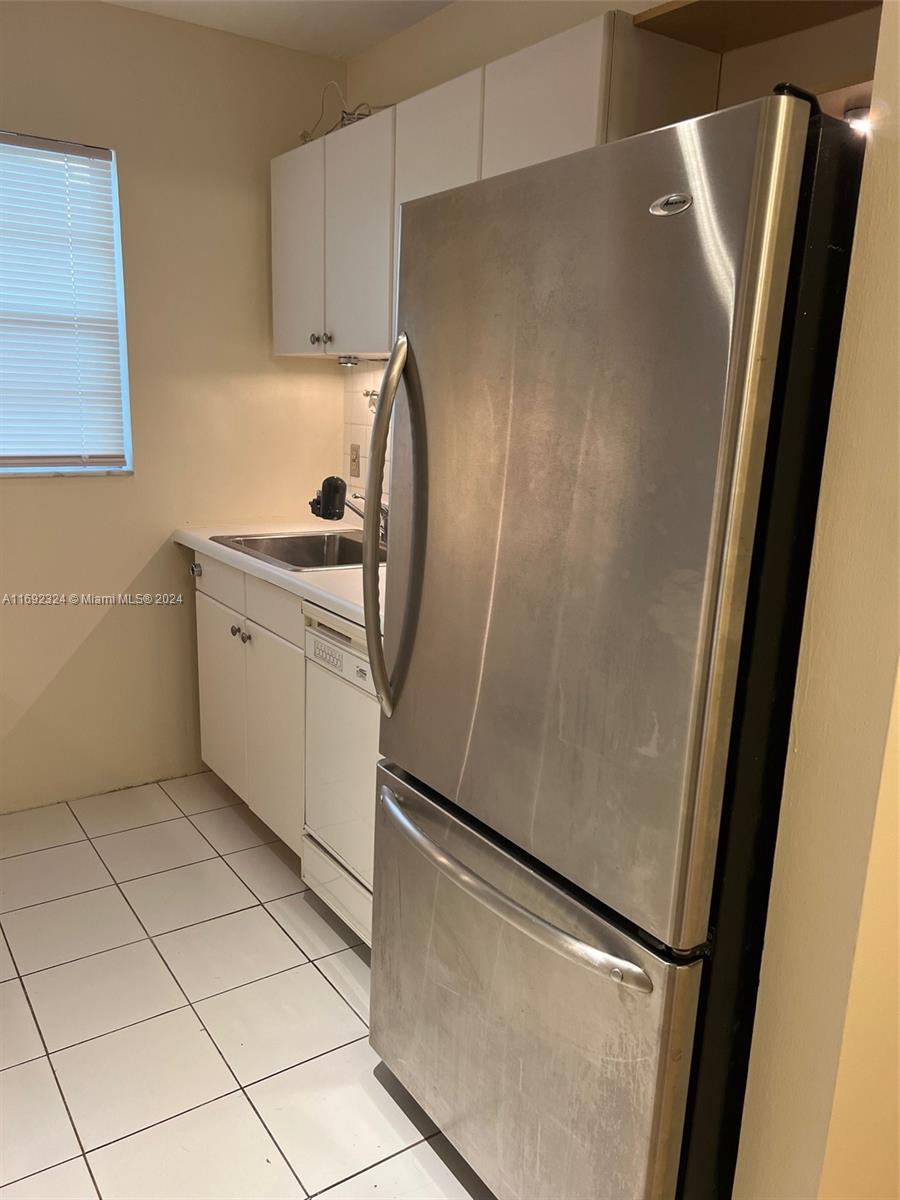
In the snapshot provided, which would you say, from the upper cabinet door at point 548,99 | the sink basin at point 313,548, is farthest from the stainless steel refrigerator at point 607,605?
the sink basin at point 313,548

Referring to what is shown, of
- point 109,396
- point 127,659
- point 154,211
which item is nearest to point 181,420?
point 109,396

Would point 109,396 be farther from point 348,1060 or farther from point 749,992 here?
point 749,992

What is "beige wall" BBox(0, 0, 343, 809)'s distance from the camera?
263cm

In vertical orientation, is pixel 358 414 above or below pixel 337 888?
above

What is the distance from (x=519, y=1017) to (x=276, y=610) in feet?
4.34

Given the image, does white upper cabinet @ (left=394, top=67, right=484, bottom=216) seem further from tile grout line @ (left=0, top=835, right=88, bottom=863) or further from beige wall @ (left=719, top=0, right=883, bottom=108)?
tile grout line @ (left=0, top=835, right=88, bottom=863)

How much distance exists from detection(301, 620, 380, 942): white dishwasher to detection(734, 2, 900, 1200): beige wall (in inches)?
38.9

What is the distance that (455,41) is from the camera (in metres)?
2.46

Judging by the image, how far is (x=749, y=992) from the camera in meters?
1.21

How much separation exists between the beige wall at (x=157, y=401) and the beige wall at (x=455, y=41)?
0.23 meters

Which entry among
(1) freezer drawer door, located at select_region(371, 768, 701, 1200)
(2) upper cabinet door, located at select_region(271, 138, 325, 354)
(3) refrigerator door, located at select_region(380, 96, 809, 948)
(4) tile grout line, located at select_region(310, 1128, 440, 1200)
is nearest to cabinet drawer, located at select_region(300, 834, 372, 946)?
(1) freezer drawer door, located at select_region(371, 768, 701, 1200)

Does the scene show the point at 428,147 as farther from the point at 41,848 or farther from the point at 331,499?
the point at 41,848

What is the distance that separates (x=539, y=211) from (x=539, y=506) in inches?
15.5

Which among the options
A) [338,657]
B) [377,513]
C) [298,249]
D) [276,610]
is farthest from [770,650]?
[298,249]
